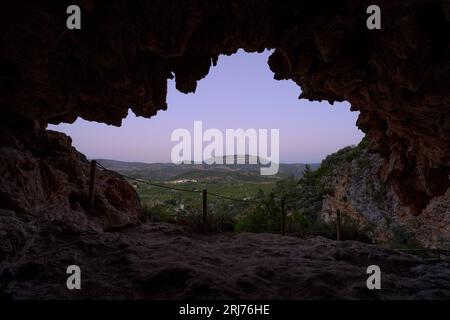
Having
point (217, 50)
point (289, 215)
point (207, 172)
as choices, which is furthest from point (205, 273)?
point (207, 172)

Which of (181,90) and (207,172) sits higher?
(181,90)

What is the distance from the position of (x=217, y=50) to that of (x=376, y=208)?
45.4ft

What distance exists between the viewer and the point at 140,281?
3.83 m

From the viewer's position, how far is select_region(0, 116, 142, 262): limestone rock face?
16.4 feet

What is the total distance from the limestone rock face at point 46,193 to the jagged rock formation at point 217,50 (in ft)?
3.34

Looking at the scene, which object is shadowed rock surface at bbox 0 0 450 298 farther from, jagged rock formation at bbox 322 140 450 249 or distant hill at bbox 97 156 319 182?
distant hill at bbox 97 156 319 182

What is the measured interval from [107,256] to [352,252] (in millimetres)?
4669

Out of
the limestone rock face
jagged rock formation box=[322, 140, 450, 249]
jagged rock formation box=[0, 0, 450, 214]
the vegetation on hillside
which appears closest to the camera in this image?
jagged rock formation box=[0, 0, 450, 214]

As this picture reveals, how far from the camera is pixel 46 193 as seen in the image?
21.4 ft

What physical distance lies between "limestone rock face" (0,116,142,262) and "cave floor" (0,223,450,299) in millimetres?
456

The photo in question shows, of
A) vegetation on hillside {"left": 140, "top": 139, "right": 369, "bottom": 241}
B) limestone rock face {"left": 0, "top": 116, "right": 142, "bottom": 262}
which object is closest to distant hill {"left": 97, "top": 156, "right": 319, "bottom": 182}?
vegetation on hillside {"left": 140, "top": 139, "right": 369, "bottom": 241}

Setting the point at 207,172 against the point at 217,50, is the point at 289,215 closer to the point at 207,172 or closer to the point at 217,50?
the point at 217,50

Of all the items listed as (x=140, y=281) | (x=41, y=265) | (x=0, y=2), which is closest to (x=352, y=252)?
(x=140, y=281)
